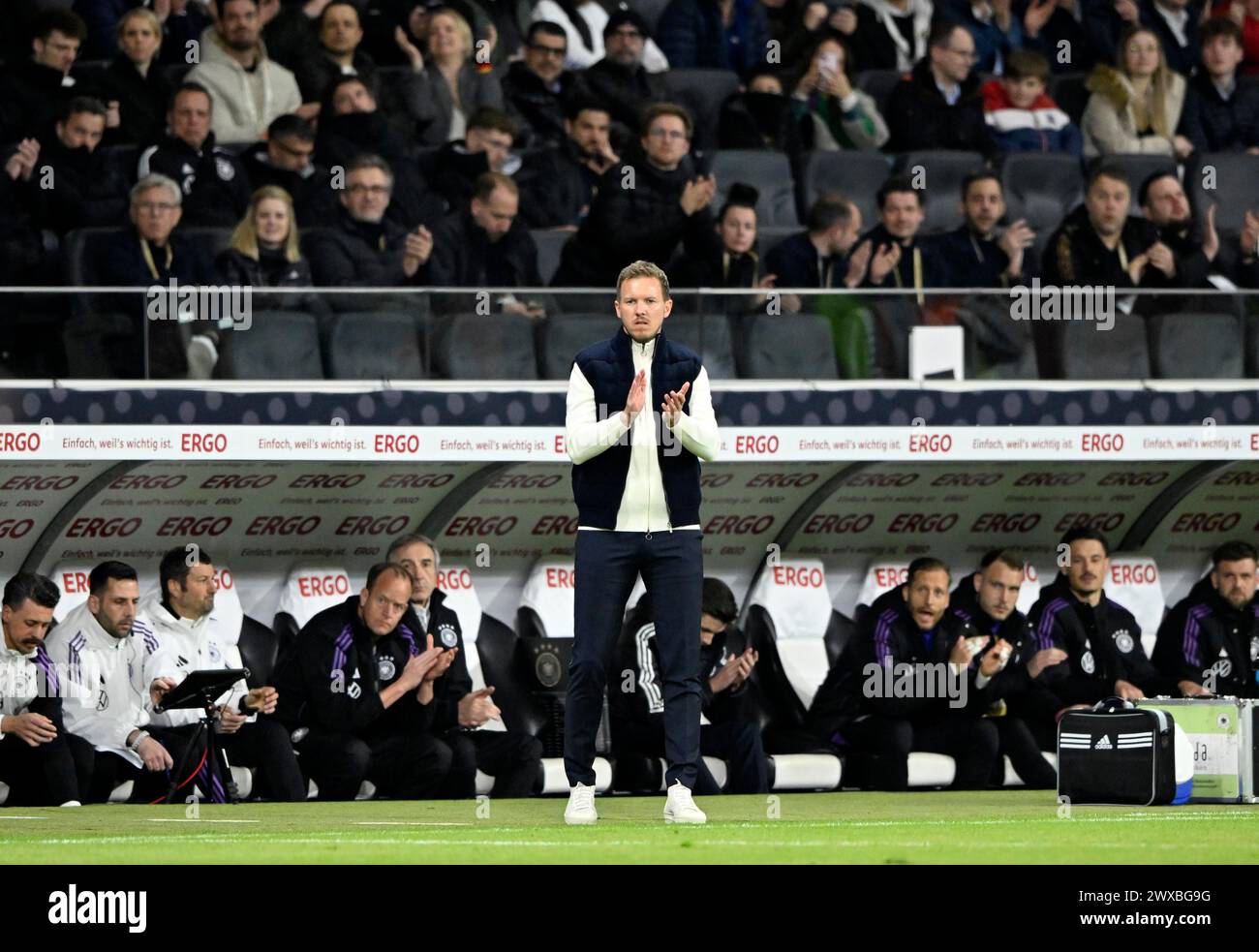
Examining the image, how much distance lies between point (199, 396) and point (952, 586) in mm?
4318

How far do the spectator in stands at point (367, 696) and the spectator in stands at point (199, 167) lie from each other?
2496 mm

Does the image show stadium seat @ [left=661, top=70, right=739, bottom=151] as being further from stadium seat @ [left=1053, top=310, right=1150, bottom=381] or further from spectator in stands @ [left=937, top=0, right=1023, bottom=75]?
stadium seat @ [left=1053, top=310, right=1150, bottom=381]

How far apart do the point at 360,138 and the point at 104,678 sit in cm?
377

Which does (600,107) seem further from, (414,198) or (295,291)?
(295,291)

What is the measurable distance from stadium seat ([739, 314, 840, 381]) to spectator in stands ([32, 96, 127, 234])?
3233mm

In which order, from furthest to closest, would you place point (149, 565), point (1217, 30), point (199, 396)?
point (1217, 30) < point (149, 565) < point (199, 396)

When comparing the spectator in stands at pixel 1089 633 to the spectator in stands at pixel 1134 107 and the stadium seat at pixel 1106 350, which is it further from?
the spectator in stands at pixel 1134 107

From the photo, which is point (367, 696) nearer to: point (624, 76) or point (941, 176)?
point (624, 76)

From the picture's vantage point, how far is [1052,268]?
40.5ft

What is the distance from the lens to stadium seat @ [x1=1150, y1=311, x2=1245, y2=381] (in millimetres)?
11750

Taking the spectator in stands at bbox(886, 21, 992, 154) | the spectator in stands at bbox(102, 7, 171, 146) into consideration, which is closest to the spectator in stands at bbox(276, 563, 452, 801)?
the spectator in stands at bbox(102, 7, 171, 146)

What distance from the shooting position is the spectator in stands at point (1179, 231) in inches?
510

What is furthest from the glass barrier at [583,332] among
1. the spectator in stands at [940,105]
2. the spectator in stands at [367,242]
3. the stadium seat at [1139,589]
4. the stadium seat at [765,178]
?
the spectator in stands at [940,105]
